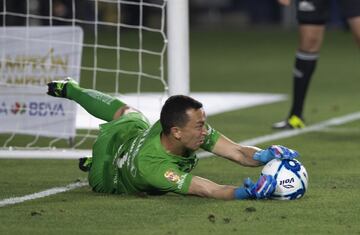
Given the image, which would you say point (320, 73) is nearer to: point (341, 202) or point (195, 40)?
point (195, 40)

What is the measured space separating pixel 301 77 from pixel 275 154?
385 centimetres

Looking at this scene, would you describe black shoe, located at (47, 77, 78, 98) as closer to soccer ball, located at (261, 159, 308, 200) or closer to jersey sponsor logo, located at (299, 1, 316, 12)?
soccer ball, located at (261, 159, 308, 200)

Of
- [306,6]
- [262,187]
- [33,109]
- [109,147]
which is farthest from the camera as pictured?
[306,6]

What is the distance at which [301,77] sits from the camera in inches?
415

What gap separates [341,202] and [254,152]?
69 centimetres

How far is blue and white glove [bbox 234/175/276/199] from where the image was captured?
21.4 ft

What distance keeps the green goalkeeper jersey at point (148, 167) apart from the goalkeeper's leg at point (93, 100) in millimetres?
639

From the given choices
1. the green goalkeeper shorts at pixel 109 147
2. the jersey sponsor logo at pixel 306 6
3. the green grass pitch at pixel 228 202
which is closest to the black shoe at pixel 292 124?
the green grass pitch at pixel 228 202

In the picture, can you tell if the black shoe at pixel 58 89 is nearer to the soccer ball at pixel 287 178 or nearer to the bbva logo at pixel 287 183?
the soccer ball at pixel 287 178

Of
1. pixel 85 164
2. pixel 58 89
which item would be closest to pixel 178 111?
pixel 85 164

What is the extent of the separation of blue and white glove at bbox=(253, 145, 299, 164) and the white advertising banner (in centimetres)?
249

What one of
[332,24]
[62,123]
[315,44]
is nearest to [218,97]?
[315,44]

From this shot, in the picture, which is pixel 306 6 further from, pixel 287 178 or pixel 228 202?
pixel 228 202

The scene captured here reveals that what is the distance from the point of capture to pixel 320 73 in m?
16.4
